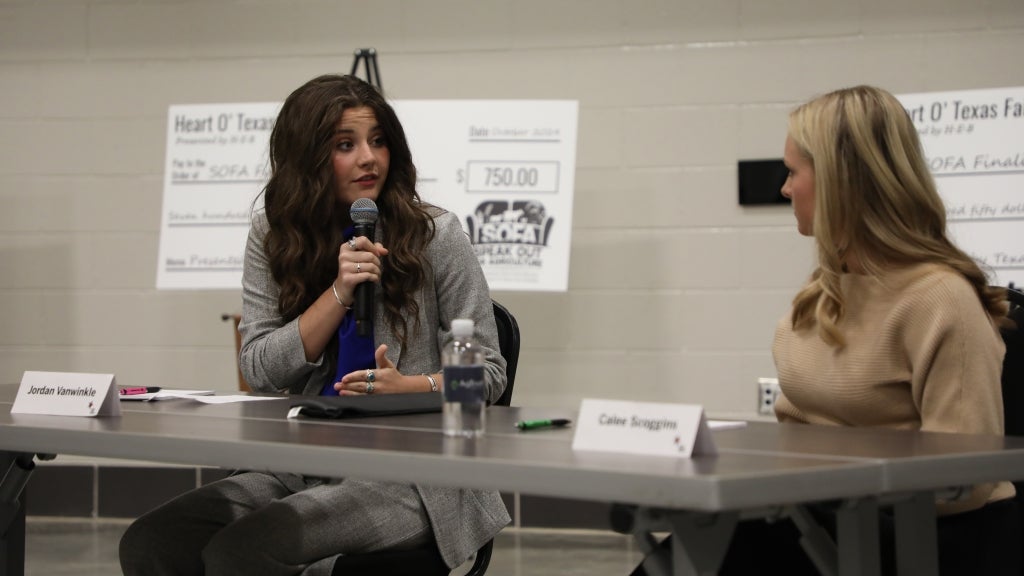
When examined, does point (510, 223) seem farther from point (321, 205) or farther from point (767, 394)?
point (321, 205)

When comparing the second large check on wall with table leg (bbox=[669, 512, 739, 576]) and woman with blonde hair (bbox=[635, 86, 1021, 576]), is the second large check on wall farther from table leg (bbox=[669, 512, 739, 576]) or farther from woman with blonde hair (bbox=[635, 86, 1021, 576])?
table leg (bbox=[669, 512, 739, 576])

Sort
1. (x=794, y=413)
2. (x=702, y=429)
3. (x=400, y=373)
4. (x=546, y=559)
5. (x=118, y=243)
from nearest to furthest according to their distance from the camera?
(x=702, y=429) → (x=794, y=413) → (x=400, y=373) → (x=546, y=559) → (x=118, y=243)

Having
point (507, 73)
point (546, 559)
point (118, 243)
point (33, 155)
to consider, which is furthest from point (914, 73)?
point (33, 155)

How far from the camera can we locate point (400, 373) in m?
2.14

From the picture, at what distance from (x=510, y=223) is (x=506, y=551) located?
1.09 metres

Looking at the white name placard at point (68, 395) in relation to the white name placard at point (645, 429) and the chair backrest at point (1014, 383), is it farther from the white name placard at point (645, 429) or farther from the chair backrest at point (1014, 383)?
the chair backrest at point (1014, 383)

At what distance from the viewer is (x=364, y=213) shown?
2158 millimetres

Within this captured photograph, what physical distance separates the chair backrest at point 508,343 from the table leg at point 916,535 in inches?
35.6

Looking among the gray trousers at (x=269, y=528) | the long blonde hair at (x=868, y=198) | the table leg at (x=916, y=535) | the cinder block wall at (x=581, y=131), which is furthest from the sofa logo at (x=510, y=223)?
the table leg at (x=916, y=535)

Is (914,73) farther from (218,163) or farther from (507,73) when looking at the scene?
(218,163)

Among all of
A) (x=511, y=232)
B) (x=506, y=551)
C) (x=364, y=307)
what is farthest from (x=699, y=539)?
(x=506, y=551)

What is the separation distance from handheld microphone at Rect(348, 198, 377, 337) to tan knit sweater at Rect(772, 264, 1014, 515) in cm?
72

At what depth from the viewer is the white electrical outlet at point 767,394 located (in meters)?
4.00

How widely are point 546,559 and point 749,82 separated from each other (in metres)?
1.77
